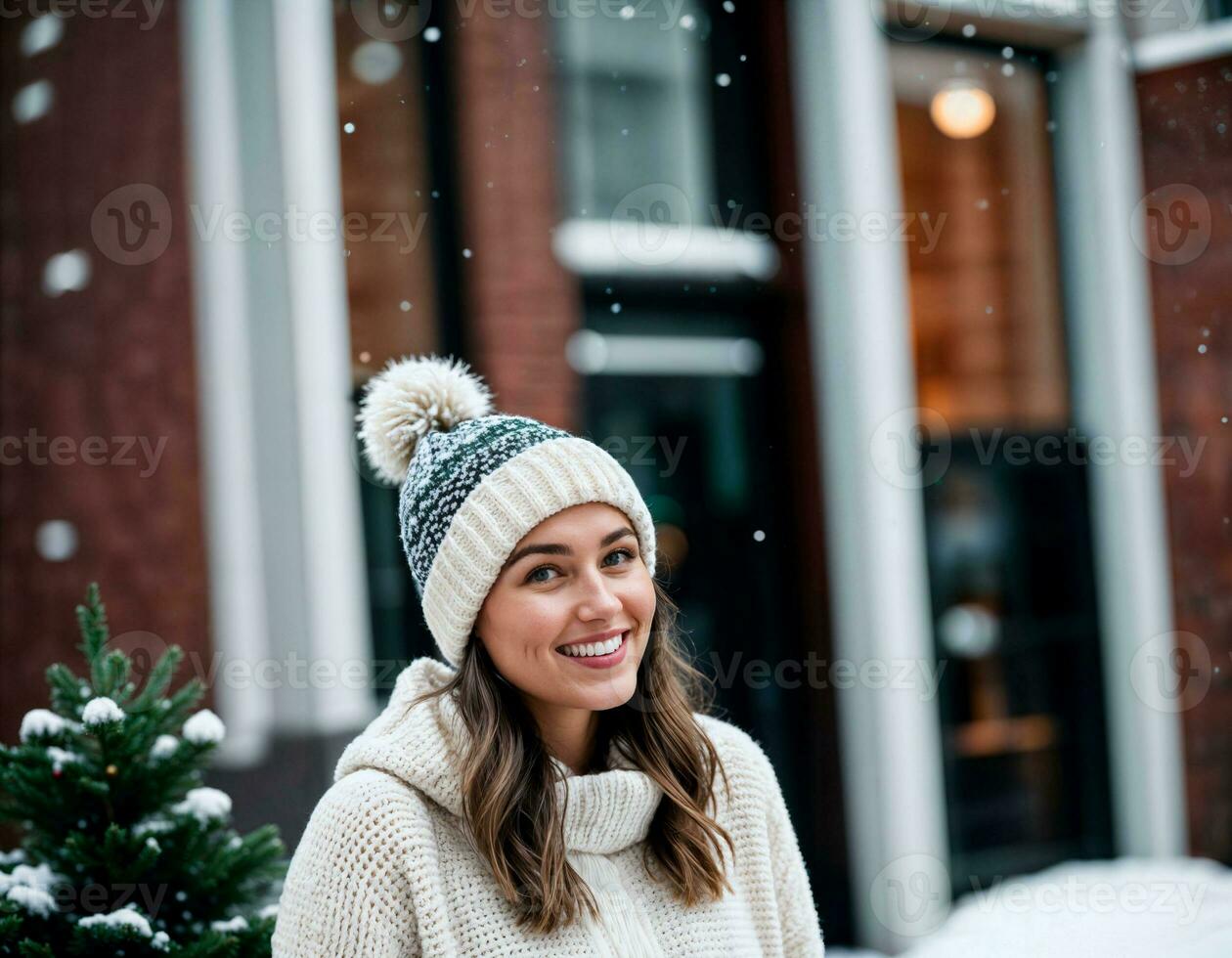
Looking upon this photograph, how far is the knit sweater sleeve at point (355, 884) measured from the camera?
1489mm

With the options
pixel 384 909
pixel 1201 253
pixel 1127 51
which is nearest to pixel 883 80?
pixel 1127 51

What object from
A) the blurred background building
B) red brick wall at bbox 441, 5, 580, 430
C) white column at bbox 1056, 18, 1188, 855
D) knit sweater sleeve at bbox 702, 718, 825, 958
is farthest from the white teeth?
white column at bbox 1056, 18, 1188, 855

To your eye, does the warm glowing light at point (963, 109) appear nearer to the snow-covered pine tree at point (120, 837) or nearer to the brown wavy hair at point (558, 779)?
the brown wavy hair at point (558, 779)

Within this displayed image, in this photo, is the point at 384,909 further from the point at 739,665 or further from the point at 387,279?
the point at 739,665

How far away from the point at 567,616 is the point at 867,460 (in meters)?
3.28

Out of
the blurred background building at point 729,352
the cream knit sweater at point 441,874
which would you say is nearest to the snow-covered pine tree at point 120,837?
the cream knit sweater at point 441,874

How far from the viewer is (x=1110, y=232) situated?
17.2 feet

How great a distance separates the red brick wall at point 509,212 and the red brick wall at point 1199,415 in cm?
250

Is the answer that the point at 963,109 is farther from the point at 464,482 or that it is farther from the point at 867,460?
the point at 464,482

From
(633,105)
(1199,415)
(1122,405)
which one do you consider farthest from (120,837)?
(1199,415)

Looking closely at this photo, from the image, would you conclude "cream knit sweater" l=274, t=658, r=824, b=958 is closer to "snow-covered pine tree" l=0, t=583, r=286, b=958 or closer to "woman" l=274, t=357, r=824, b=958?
"woman" l=274, t=357, r=824, b=958

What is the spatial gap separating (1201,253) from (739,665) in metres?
2.50

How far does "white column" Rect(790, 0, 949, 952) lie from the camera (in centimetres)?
469

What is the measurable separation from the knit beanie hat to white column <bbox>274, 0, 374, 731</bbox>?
197cm
